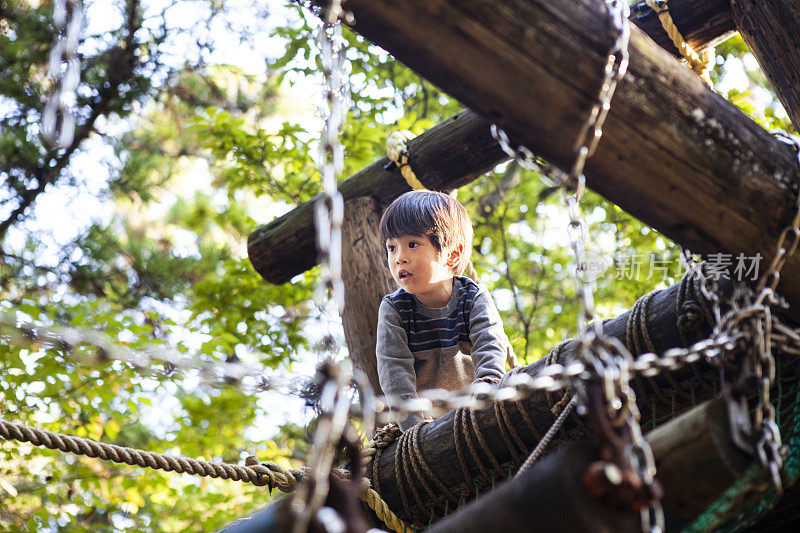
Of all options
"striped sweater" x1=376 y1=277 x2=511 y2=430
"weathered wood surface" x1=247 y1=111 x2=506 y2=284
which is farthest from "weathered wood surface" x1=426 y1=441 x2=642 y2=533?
"weathered wood surface" x1=247 y1=111 x2=506 y2=284

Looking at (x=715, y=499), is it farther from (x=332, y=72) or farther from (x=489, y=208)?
(x=489, y=208)

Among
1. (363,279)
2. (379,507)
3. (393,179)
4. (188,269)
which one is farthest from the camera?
(188,269)

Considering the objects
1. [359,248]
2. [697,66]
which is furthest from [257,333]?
[697,66]

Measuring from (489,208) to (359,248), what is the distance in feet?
6.69

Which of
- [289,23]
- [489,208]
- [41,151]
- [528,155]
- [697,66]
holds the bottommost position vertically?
[528,155]

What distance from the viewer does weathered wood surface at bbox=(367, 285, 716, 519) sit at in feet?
5.46

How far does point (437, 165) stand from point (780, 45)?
131 centimetres

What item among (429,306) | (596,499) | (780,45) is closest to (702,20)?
(780,45)

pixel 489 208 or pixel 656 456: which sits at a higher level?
pixel 489 208

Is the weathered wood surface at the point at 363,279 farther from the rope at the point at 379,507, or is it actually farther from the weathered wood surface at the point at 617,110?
the weathered wood surface at the point at 617,110

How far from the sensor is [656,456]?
1233mm

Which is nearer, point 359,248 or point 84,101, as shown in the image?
point 359,248

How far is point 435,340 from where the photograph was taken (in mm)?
2750

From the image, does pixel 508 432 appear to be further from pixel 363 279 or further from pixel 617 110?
pixel 363 279
